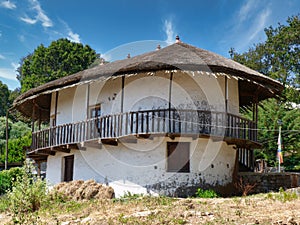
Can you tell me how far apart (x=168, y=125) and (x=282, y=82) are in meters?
19.1

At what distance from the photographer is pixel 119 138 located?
15.6 m

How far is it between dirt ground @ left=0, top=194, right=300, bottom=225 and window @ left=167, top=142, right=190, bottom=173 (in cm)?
324

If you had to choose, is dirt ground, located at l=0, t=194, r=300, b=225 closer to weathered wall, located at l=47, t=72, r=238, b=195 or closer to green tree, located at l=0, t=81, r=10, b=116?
weathered wall, located at l=47, t=72, r=238, b=195

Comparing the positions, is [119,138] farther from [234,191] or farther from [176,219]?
[176,219]

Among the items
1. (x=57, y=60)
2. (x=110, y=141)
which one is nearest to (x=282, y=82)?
(x=110, y=141)

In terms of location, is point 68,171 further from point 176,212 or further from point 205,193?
point 176,212

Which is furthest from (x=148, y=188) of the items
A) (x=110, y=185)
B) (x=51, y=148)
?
(x=51, y=148)

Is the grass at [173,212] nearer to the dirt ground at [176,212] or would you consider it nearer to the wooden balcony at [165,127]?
the dirt ground at [176,212]

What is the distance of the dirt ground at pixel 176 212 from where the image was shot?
9367mm

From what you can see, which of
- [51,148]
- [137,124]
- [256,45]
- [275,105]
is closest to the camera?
[137,124]

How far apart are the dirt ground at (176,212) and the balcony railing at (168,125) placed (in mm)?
3387

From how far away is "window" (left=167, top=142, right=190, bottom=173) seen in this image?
15.9 m

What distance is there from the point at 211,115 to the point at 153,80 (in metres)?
2.65

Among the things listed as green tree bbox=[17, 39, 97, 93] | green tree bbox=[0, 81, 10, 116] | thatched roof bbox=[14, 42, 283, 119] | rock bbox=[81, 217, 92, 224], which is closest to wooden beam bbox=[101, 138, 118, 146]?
thatched roof bbox=[14, 42, 283, 119]
